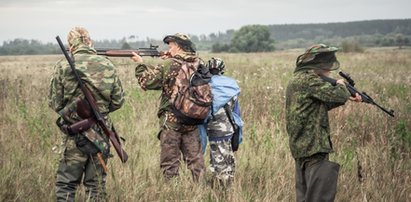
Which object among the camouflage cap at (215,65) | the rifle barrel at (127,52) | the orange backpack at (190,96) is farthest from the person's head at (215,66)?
the rifle barrel at (127,52)

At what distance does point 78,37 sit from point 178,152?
1.77 meters

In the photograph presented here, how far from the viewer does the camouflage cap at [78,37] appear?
13.6 ft

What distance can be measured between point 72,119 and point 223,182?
6.36 ft

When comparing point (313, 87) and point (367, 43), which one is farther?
point (367, 43)

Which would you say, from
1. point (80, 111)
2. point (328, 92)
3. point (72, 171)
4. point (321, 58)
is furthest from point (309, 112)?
point (72, 171)

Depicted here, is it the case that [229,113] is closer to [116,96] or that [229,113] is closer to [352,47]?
[116,96]

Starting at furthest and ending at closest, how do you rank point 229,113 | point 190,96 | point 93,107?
point 229,113 < point 190,96 < point 93,107

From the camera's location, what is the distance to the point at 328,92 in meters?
3.86

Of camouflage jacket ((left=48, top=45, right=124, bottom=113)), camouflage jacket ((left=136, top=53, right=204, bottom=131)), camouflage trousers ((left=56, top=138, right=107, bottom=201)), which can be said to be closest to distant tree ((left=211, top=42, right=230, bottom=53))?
camouflage jacket ((left=136, top=53, right=204, bottom=131))

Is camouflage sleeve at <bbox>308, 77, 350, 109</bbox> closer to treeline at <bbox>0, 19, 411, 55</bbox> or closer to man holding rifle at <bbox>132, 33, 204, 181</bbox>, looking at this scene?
man holding rifle at <bbox>132, 33, 204, 181</bbox>

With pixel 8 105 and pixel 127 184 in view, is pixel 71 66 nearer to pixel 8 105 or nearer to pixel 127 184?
pixel 127 184

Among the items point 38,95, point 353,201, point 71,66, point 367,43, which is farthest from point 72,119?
point 367,43

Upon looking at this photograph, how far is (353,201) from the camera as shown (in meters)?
4.77

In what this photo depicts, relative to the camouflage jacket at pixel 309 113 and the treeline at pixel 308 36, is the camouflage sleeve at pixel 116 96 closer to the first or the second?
the camouflage jacket at pixel 309 113
